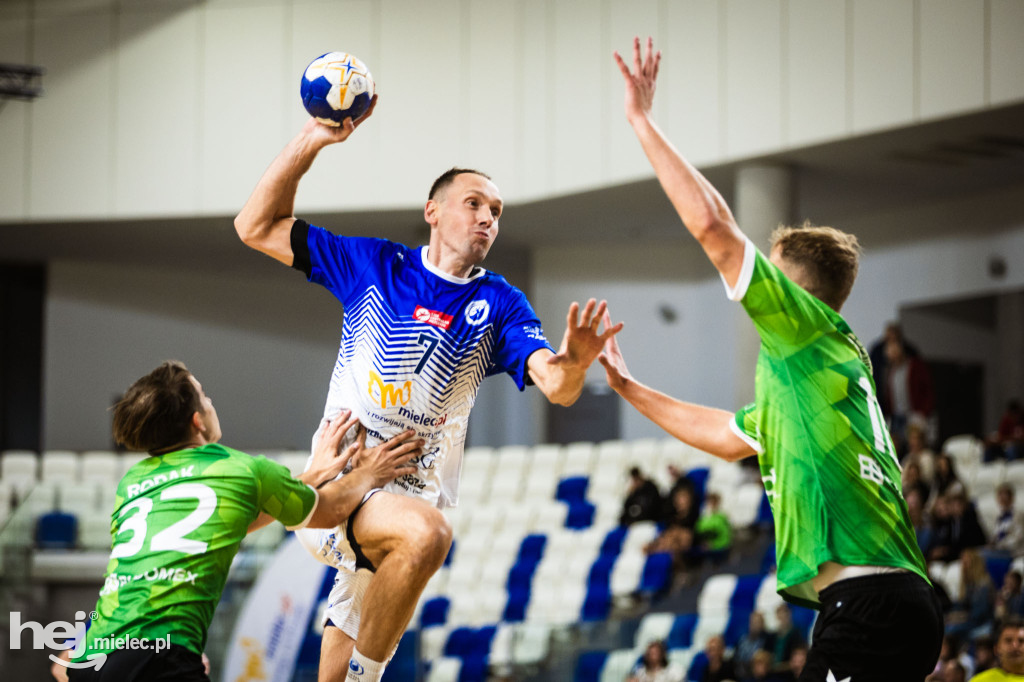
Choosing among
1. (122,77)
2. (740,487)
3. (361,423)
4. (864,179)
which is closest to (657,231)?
(864,179)

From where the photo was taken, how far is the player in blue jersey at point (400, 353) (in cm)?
431

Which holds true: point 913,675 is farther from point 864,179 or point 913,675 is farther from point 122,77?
point 122,77

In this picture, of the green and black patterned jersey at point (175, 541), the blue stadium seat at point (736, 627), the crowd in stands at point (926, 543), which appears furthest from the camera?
the blue stadium seat at point (736, 627)

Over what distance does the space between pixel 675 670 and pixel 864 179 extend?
32.1 ft

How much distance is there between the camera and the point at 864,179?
16578 millimetres

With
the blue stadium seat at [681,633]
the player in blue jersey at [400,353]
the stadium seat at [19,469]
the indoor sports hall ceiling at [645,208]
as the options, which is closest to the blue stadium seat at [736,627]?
the blue stadium seat at [681,633]

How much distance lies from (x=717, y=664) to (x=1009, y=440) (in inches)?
238

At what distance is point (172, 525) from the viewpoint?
367cm

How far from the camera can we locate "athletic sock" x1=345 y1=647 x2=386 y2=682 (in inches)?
170

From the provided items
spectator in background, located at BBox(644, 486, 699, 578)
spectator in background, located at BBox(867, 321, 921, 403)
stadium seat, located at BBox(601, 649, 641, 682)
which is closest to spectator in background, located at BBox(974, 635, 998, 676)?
stadium seat, located at BBox(601, 649, 641, 682)

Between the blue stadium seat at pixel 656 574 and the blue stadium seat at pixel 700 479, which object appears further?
the blue stadium seat at pixel 700 479

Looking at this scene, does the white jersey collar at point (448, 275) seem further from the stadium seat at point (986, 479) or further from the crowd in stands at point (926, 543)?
the stadium seat at point (986, 479)

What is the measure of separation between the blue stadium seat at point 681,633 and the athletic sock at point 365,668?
5251 mm

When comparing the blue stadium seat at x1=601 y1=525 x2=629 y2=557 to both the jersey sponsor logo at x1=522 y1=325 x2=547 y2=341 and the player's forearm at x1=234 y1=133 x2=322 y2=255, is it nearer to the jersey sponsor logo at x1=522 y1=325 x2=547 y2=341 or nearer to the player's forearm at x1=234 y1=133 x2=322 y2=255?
the jersey sponsor logo at x1=522 y1=325 x2=547 y2=341
